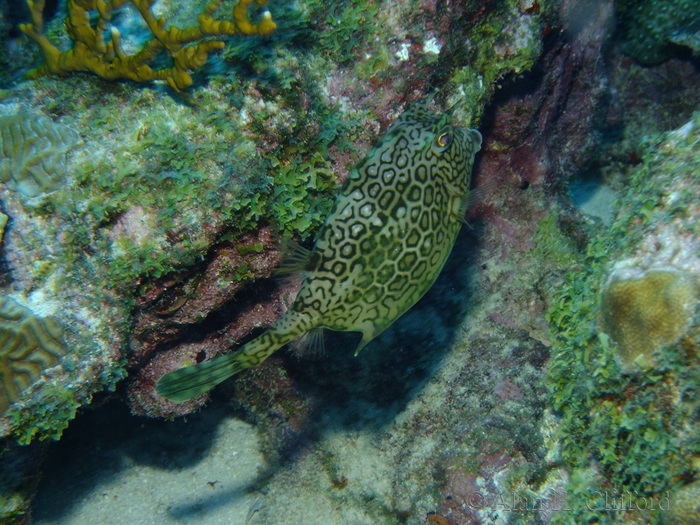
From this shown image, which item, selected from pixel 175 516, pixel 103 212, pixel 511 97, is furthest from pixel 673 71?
pixel 175 516

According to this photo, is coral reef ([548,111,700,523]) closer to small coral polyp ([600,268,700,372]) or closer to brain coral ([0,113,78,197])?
small coral polyp ([600,268,700,372])

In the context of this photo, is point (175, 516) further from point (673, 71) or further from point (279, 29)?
point (673, 71)

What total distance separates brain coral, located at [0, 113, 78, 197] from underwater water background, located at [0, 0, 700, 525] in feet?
0.05

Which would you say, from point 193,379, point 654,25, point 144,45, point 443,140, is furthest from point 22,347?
point 654,25

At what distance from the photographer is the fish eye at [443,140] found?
124 inches

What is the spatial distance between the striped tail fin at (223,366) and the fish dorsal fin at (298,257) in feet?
1.07

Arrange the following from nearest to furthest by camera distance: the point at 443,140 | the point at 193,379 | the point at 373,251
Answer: the point at 193,379 → the point at 373,251 → the point at 443,140

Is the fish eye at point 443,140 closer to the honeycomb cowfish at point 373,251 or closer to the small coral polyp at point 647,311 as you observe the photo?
the honeycomb cowfish at point 373,251

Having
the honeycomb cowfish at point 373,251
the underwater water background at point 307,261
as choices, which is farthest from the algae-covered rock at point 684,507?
the honeycomb cowfish at point 373,251

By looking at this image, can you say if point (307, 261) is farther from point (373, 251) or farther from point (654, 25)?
point (654, 25)

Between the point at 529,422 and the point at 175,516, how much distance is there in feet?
13.6

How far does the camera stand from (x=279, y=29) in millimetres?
3760

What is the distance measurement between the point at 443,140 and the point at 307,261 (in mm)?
1371

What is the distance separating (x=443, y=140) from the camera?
316cm
